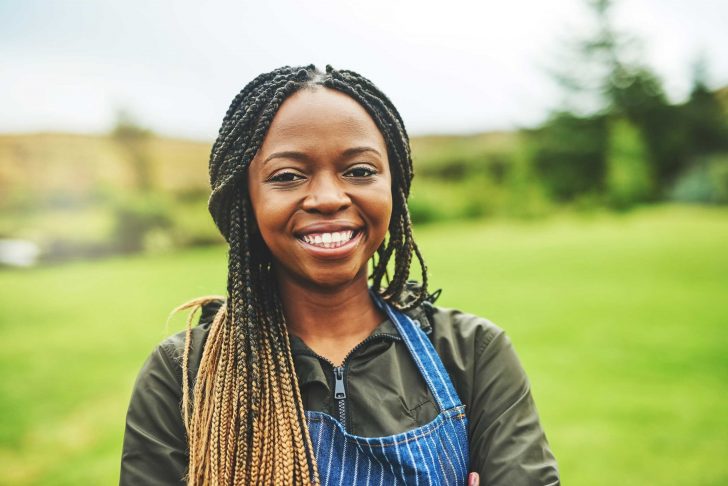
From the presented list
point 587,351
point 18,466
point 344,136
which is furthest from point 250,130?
point 587,351

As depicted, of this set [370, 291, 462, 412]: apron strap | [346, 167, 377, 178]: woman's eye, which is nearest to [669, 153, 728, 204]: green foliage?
[370, 291, 462, 412]: apron strap

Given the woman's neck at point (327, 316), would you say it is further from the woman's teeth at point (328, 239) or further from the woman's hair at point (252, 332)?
the woman's teeth at point (328, 239)

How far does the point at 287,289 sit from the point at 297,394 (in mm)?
324

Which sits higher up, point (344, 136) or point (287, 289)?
point (344, 136)

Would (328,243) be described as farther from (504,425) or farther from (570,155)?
(570,155)

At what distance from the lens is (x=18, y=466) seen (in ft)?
14.3

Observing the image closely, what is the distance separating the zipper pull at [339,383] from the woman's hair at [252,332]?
0.31 ft

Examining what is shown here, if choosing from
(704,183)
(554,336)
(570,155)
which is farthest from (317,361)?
(570,155)

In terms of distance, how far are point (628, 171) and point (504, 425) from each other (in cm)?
1303

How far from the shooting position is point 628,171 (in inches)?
508

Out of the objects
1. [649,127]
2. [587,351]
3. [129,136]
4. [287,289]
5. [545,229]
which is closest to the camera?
[287,289]

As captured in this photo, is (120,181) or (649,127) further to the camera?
(649,127)

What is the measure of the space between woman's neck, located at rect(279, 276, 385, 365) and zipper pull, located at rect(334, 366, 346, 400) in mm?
99

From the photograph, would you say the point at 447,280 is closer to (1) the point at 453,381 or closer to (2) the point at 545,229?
(2) the point at 545,229
